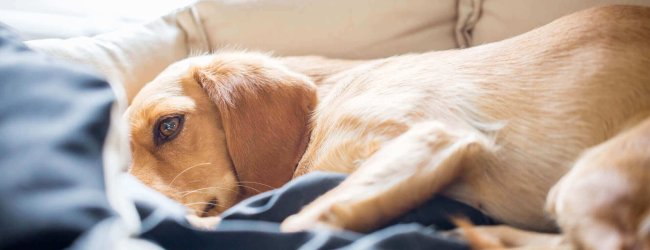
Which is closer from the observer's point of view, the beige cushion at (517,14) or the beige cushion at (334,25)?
the beige cushion at (517,14)

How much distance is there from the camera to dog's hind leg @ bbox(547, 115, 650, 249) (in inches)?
31.3

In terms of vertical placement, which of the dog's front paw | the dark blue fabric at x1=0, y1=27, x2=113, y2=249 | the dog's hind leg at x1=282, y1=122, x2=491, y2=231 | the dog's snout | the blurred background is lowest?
the dog's snout

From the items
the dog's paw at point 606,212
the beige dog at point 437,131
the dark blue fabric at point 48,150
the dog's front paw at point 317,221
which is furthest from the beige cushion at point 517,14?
the dark blue fabric at point 48,150

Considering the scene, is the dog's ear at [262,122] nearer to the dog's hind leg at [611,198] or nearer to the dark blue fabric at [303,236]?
the dark blue fabric at [303,236]

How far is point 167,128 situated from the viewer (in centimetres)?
134

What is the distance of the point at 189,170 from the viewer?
1319 millimetres

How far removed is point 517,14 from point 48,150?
1.35 m

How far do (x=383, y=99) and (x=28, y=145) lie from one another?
0.70m

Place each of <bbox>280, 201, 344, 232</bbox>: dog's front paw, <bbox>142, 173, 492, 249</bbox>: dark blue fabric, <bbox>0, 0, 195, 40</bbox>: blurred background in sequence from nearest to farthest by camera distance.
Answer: <bbox>142, 173, 492, 249</bbox>: dark blue fabric → <bbox>280, 201, 344, 232</bbox>: dog's front paw → <bbox>0, 0, 195, 40</bbox>: blurred background

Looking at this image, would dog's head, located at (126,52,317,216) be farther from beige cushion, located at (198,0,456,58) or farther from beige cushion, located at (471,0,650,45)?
beige cushion, located at (471,0,650,45)

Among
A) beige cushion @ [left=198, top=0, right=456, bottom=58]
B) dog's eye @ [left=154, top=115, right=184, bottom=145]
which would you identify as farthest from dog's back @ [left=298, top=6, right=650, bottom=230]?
beige cushion @ [left=198, top=0, right=456, bottom=58]

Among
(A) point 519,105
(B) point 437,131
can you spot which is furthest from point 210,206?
(A) point 519,105

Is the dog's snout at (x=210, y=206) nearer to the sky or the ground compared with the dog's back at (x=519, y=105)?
nearer to the ground

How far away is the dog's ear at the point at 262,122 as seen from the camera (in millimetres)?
1335
